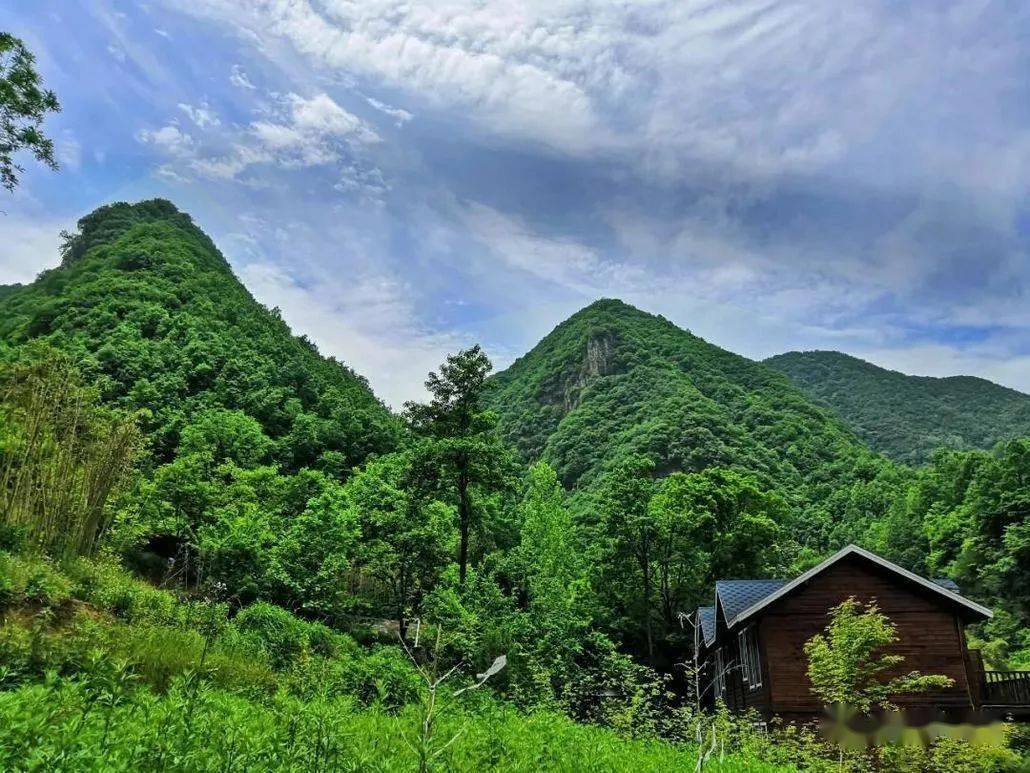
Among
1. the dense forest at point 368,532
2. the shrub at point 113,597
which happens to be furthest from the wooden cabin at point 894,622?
the shrub at point 113,597

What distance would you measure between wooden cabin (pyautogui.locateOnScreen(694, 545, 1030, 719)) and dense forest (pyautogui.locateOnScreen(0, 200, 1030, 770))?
382 centimetres

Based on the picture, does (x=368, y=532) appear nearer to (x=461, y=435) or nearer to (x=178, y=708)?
(x=461, y=435)

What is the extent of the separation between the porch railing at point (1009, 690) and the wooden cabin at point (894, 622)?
2 cm

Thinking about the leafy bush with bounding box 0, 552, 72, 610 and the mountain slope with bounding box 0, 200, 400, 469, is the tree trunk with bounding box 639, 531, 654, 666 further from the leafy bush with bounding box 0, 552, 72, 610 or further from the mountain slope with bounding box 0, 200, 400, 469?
the leafy bush with bounding box 0, 552, 72, 610

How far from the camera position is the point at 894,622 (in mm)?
20156

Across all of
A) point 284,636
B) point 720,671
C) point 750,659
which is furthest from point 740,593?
point 284,636

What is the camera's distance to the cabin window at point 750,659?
21125 mm

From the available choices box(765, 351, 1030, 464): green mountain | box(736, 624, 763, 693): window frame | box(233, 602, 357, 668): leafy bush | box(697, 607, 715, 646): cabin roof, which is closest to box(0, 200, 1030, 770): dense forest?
box(233, 602, 357, 668): leafy bush

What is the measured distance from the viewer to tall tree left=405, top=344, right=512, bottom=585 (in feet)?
68.6

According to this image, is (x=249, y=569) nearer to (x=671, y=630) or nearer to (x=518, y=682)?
(x=518, y=682)

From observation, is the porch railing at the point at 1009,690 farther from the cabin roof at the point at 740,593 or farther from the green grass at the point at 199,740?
the green grass at the point at 199,740

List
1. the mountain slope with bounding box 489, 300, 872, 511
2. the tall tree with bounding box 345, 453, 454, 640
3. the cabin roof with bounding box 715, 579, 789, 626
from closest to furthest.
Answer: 1. the tall tree with bounding box 345, 453, 454, 640
2. the cabin roof with bounding box 715, 579, 789, 626
3. the mountain slope with bounding box 489, 300, 872, 511

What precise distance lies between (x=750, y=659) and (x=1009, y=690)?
7.44 meters

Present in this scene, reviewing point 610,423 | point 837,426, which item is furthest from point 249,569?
point 837,426
